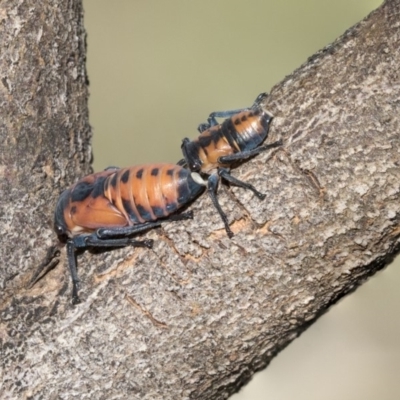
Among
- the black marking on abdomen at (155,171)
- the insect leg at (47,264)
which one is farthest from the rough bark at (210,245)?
the black marking on abdomen at (155,171)

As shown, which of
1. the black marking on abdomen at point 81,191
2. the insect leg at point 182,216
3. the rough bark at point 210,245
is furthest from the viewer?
the black marking on abdomen at point 81,191

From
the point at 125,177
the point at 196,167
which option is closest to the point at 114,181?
the point at 125,177

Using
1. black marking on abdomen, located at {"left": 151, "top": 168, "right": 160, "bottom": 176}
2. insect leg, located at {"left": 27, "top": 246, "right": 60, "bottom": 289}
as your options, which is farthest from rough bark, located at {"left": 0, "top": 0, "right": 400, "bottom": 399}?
black marking on abdomen, located at {"left": 151, "top": 168, "right": 160, "bottom": 176}

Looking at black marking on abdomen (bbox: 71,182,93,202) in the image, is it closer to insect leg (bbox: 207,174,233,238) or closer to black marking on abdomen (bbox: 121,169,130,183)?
black marking on abdomen (bbox: 121,169,130,183)

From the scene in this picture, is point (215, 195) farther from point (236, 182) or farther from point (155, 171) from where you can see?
point (155, 171)

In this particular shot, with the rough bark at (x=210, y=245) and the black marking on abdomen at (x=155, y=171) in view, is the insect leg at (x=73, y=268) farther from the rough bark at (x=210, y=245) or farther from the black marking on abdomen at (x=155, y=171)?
the black marking on abdomen at (x=155, y=171)

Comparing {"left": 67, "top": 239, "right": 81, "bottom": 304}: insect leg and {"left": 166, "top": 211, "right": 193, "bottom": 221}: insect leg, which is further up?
{"left": 67, "top": 239, "right": 81, "bottom": 304}: insect leg

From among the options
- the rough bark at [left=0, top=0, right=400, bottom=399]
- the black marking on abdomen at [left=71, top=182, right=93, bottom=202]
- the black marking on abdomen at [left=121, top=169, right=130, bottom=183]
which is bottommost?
the rough bark at [left=0, top=0, right=400, bottom=399]
